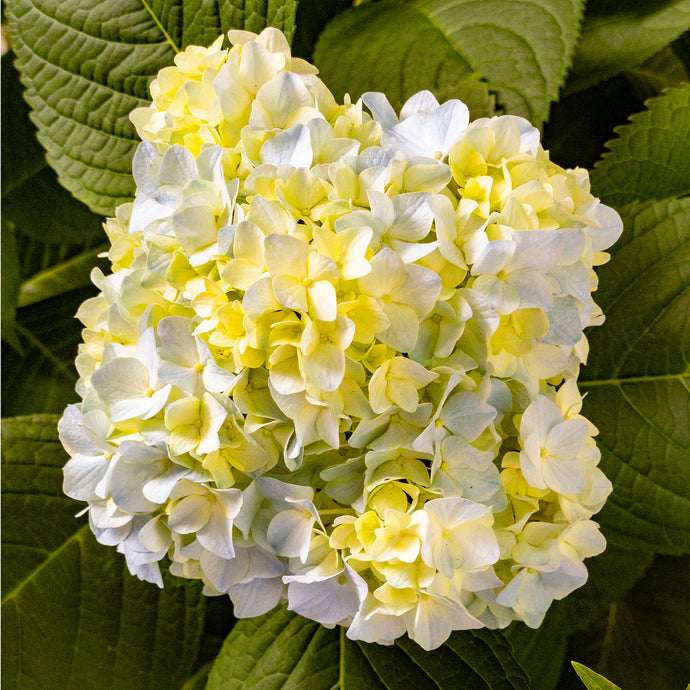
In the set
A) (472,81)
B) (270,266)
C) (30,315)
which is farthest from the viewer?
(30,315)

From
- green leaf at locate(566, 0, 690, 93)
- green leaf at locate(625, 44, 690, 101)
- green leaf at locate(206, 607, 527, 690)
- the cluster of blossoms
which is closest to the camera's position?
the cluster of blossoms

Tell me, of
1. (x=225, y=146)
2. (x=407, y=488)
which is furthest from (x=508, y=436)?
(x=225, y=146)

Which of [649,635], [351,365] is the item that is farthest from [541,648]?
[351,365]

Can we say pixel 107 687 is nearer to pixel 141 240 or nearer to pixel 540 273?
pixel 141 240

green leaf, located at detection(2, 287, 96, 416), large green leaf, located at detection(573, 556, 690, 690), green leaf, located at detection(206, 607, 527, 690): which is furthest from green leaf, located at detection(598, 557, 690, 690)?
green leaf, located at detection(2, 287, 96, 416)

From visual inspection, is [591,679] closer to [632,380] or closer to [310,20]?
[632,380]

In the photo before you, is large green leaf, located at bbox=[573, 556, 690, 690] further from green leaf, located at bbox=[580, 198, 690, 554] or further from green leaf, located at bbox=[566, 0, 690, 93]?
green leaf, located at bbox=[566, 0, 690, 93]
